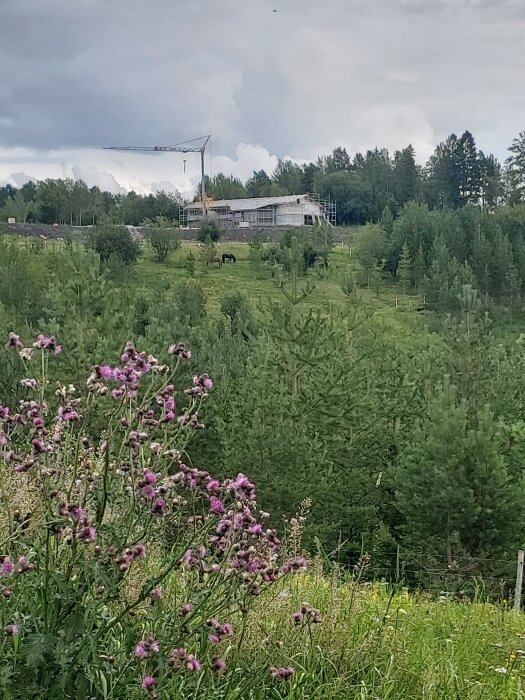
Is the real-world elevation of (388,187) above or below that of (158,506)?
above

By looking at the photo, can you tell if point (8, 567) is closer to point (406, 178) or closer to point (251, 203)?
point (251, 203)

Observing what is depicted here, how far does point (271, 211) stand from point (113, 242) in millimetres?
37330

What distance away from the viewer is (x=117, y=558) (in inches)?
78.2

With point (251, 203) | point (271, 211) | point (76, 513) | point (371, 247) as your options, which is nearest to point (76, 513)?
point (76, 513)

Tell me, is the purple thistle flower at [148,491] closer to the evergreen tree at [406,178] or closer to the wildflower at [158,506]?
the wildflower at [158,506]

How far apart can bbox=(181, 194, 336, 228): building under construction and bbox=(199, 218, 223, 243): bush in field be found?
17333 millimetres

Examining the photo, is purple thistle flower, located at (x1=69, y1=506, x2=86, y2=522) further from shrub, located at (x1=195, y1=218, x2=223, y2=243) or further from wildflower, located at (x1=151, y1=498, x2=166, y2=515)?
shrub, located at (x1=195, y1=218, x2=223, y2=243)

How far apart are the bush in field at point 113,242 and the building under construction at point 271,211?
98.0ft

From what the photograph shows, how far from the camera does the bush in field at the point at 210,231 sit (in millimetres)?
54156

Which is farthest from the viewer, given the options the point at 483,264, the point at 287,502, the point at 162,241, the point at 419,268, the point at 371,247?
the point at 371,247

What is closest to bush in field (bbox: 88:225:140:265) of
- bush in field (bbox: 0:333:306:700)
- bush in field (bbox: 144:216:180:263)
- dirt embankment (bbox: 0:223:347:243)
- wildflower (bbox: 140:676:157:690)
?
bush in field (bbox: 144:216:180:263)

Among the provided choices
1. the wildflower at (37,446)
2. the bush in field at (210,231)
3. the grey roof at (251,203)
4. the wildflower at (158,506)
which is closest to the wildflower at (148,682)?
the wildflower at (158,506)

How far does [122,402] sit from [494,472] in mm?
10688

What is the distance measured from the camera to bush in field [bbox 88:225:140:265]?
1673 inches
